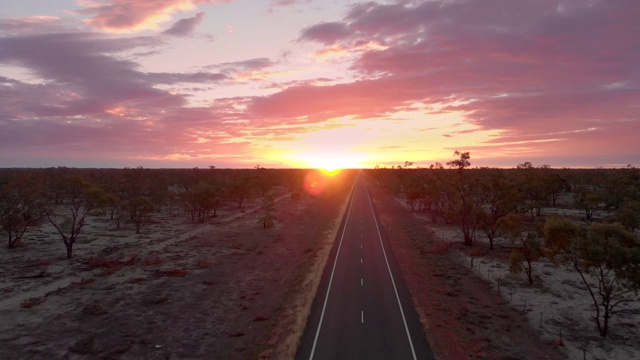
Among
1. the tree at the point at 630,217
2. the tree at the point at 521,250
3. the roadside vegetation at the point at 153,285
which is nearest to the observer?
the roadside vegetation at the point at 153,285

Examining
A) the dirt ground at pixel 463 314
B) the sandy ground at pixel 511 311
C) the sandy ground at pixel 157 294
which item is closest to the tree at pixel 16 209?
the sandy ground at pixel 157 294

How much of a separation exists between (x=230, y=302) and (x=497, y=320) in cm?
2161

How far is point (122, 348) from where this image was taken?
23688mm

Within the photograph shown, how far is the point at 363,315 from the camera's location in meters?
28.0

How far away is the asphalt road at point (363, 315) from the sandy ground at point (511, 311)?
1.54 metres

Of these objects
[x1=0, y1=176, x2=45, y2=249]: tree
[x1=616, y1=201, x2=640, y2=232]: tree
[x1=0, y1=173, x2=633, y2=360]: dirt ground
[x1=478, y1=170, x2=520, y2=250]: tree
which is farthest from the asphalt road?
[x1=0, y1=176, x2=45, y2=249]: tree

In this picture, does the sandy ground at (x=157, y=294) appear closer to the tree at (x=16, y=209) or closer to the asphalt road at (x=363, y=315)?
the asphalt road at (x=363, y=315)

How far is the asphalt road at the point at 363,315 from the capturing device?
22562mm

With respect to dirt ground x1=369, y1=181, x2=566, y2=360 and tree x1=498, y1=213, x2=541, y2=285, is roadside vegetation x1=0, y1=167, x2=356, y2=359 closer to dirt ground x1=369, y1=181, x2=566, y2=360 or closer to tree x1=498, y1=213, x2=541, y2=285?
dirt ground x1=369, y1=181, x2=566, y2=360

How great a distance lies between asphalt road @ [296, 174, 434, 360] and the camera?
888 inches

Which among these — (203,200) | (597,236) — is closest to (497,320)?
(597,236)

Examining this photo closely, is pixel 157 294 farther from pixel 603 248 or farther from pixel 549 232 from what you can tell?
pixel 603 248

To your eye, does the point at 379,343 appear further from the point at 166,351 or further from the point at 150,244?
the point at 150,244

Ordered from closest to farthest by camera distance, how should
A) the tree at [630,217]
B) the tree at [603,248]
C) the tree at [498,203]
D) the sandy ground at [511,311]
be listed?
the tree at [603,248]
the sandy ground at [511,311]
the tree at [630,217]
the tree at [498,203]
